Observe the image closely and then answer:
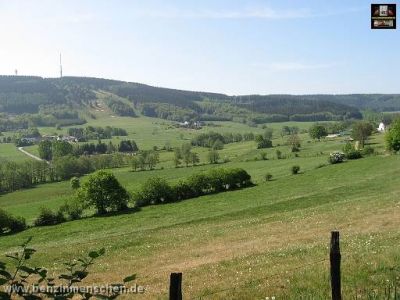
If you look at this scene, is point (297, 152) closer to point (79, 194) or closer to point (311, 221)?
point (79, 194)

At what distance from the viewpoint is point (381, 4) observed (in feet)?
63.6

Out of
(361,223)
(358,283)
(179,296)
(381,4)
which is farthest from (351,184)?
(179,296)

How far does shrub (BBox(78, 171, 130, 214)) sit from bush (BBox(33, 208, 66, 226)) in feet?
19.4

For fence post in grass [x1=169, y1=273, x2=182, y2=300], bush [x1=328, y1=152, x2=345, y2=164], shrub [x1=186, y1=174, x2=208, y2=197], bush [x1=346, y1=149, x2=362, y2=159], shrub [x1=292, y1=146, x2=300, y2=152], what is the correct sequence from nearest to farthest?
1. fence post in grass [x1=169, y1=273, x2=182, y2=300]
2. shrub [x1=186, y1=174, x2=208, y2=197]
3. bush [x1=328, y1=152, x2=345, y2=164]
4. bush [x1=346, y1=149, x2=362, y2=159]
5. shrub [x1=292, y1=146, x2=300, y2=152]

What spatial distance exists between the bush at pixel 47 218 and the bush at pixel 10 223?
226cm

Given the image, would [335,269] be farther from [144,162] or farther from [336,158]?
[144,162]

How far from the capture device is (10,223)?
66.2m

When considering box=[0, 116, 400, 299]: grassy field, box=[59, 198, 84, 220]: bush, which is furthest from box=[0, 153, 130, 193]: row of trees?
box=[59, 198, 84, 220]: bush

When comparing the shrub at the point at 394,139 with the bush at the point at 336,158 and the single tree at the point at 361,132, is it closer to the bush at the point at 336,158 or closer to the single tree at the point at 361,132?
the bush at the point at 336,158

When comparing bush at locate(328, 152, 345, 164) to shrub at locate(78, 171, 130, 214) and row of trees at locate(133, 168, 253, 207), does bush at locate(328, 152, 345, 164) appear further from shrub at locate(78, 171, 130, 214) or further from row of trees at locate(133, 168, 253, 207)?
shrub at locate(78, 171, 130, 214)

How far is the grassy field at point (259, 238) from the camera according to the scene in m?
15.2

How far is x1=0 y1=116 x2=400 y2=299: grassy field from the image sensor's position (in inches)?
598

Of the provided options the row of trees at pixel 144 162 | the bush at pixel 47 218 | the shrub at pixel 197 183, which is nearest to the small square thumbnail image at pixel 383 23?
the bush at pixel 47 218

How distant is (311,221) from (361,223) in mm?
5824
